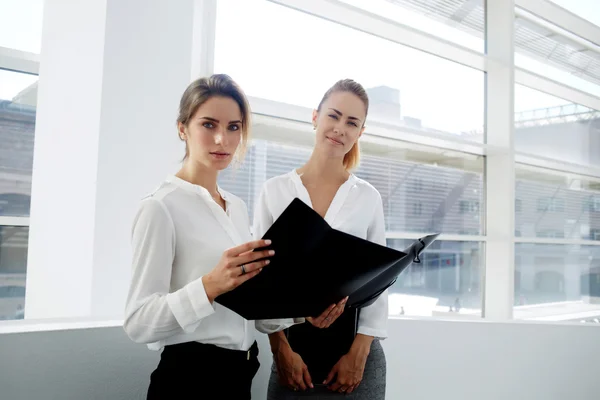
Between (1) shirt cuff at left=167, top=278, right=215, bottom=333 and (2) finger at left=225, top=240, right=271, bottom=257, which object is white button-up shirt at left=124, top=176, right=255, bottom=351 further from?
(2) finger at left=225, top=240, right=271, bottom=257

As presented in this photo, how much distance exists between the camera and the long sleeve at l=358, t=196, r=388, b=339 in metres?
1.42

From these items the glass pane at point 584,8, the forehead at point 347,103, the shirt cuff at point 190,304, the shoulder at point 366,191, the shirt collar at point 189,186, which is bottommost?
the shirt cuff at point 190,304

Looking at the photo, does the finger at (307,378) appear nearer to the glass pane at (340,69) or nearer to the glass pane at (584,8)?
the glass pane at (340,69)

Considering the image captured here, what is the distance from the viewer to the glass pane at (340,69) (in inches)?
96.2

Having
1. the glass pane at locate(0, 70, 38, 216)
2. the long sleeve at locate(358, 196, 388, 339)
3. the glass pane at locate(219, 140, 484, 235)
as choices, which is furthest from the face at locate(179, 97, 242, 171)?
the glass pane at locate(219, 140, 484, 235)

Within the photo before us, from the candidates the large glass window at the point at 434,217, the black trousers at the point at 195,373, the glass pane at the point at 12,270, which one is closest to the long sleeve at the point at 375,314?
the black trousers at the point at 195,373

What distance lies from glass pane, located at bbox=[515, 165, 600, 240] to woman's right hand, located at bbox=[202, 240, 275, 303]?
11.5 ft

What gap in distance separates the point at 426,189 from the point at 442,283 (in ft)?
2.27

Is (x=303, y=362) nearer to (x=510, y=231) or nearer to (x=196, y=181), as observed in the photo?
(x=196, y=181)

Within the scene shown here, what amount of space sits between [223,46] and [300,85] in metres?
0.54

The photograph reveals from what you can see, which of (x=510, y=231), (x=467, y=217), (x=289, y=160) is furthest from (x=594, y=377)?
(x=289, y=160)

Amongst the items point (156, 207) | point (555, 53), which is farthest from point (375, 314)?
point (555, 53)

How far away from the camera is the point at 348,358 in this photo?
1388 millimetres

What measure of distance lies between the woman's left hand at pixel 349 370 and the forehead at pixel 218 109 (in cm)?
77
